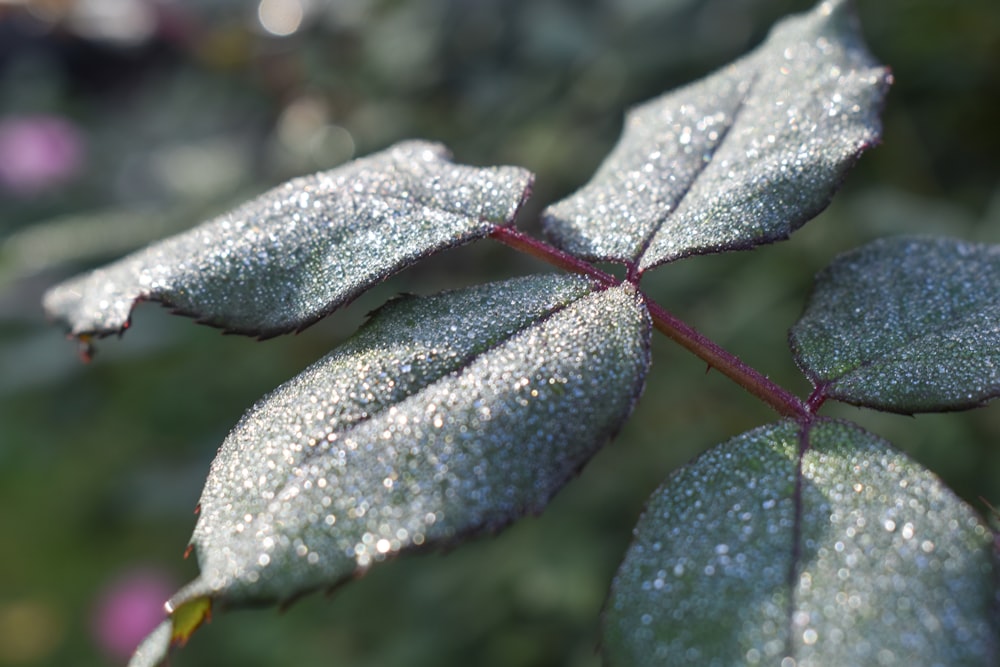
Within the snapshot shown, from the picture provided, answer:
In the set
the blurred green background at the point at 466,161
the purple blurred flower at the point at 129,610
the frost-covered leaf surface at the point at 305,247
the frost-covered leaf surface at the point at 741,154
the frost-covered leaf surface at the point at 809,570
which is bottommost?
the purple blurred flower at the point at 129,610

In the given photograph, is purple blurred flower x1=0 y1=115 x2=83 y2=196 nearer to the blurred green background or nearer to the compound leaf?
the blurred green background

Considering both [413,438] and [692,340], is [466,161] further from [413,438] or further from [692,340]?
[413,438]

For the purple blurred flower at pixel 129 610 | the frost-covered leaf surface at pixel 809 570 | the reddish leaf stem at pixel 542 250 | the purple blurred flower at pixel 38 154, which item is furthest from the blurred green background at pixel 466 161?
the frost-covered leaf surface at pixel 809 570

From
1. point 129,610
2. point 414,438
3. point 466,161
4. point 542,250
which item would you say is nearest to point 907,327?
point 542,250

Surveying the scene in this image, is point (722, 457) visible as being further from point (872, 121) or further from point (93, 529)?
point (93, 529)

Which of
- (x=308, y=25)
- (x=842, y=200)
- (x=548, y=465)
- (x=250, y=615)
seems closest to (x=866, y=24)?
(x=842, y=200)

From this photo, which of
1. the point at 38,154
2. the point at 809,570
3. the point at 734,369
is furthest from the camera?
the point at 38,154

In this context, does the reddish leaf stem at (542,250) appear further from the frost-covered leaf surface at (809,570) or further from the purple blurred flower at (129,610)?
the purple blurred flower at (129,610)
